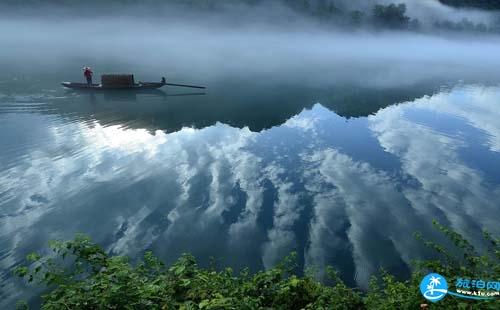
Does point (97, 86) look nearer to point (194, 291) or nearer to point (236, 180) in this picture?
point (236, 180)

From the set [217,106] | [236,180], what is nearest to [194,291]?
[236,180]

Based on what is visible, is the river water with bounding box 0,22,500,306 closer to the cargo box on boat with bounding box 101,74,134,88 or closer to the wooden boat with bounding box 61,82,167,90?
the wooden boat with bounding box 61,82,167,90

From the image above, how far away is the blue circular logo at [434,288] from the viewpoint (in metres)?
8.56

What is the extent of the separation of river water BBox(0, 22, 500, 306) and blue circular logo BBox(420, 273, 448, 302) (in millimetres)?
7442

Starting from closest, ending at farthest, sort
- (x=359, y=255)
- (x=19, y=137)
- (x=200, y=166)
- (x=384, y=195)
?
(x=359, y=255) → (x=384, y=195) → (x=200, y=166) → (x=19, y=137)

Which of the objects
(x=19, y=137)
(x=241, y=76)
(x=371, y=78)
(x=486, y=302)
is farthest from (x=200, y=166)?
(x=371, y=78)

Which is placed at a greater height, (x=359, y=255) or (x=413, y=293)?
(x=413, y=293)

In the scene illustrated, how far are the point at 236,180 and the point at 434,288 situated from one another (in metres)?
17.8

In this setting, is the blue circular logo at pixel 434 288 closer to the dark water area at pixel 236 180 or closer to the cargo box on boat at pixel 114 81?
the dark water area at pixel 236 180

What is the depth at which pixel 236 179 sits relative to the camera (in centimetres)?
2569

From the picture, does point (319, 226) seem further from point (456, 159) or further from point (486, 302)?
point (456, 159)

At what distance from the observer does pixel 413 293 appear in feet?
30.2

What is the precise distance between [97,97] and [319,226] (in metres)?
38.7

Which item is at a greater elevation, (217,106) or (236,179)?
(217,106)
